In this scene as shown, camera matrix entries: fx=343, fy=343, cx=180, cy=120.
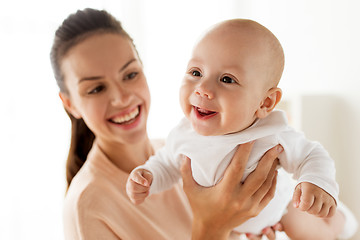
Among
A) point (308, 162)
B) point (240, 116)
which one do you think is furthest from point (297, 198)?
point (240, 116)

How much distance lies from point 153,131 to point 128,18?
3.54 ft

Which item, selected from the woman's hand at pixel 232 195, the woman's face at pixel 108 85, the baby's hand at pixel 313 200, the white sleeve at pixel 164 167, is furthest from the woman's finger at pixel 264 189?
the woman's face at pixel 108 85

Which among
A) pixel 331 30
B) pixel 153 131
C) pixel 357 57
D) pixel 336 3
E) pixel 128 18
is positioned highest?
pixel 128 18

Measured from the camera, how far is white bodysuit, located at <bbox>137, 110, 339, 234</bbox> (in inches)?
40.4

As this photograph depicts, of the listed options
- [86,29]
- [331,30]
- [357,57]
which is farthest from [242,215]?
[331,30]

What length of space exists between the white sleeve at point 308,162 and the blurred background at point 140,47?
44.8 inches

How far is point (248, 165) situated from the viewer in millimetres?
1126

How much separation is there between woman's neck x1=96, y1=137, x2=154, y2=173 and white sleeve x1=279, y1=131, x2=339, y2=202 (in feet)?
1.96

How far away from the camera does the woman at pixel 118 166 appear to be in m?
1.13

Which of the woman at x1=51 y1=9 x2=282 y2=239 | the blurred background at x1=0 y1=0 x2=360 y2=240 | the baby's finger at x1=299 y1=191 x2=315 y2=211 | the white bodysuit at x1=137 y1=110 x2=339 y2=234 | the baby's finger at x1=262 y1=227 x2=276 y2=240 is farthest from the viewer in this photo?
the blurred background at x1=0 y1=0 x2=360 y2=240

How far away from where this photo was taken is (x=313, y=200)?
0.92 metres

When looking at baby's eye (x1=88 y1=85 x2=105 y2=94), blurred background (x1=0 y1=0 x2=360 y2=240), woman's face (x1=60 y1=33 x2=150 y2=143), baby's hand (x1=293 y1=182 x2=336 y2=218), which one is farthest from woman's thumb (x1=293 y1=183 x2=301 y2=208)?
blurred background (x1=0 y1=0 x2=360 y2=240)

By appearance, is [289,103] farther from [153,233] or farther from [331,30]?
[153,233]

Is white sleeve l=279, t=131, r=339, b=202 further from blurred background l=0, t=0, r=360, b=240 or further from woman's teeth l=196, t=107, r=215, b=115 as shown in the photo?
blurred background l=0, t=0, r=360, b=240
